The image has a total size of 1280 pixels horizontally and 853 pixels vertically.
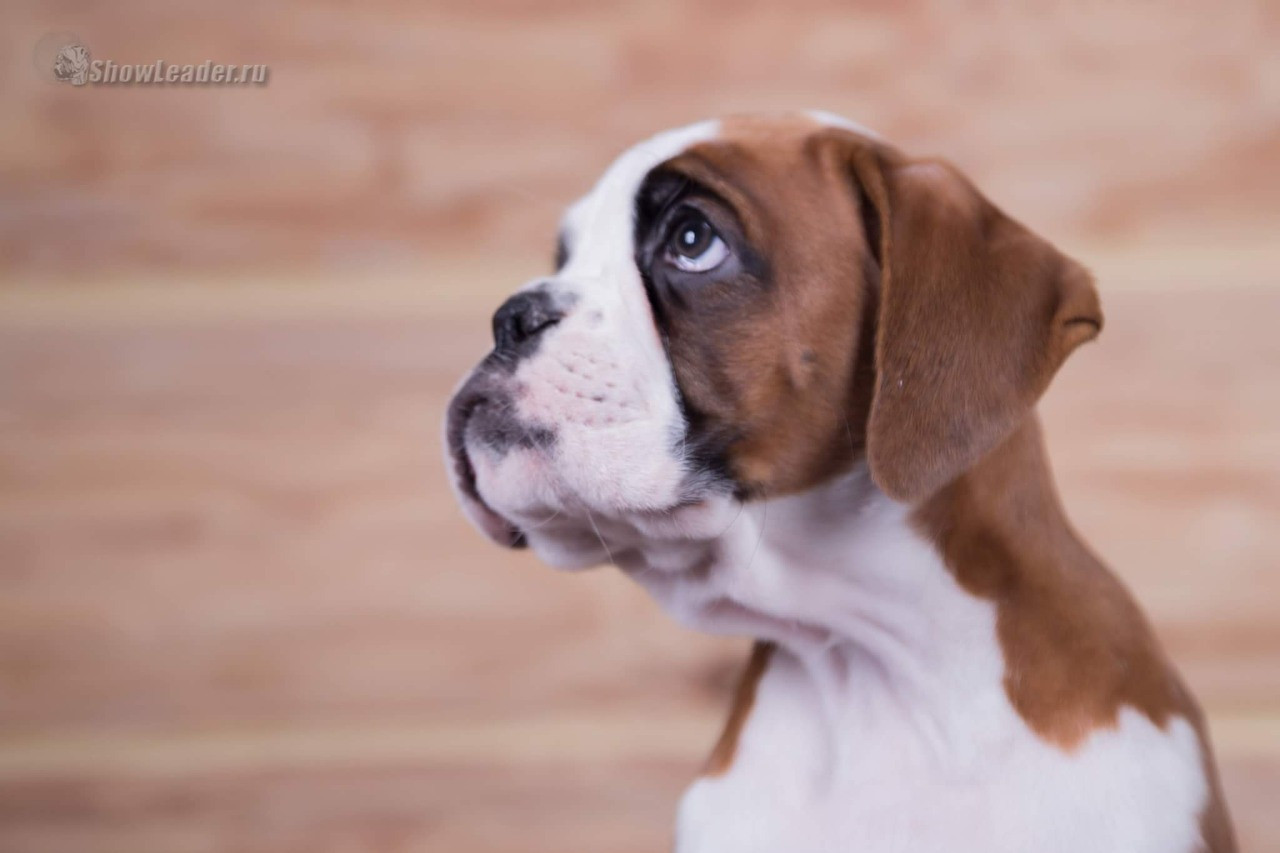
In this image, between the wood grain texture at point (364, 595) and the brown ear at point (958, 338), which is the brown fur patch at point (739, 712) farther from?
the wood grain texture at point (364, 595)

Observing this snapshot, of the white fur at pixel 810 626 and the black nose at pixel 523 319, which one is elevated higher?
the black nose at pixel 523 319

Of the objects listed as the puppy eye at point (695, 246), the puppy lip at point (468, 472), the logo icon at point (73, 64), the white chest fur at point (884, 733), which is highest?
the logo icon at point (73, 64)

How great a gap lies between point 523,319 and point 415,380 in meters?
1.12

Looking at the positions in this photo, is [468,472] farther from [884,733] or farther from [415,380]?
[415,380]

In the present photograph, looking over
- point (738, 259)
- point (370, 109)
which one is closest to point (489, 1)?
point (370, 109)

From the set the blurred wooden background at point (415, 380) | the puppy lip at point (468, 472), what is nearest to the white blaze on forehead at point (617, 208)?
the puppy lip at point (468, 472)

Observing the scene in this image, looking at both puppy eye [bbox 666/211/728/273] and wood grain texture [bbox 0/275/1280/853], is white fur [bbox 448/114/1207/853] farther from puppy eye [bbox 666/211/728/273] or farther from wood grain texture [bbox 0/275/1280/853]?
wood grain texture [bbox 0/275/1280/853]

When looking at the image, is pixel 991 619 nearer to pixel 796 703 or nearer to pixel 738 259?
pixel 796 703

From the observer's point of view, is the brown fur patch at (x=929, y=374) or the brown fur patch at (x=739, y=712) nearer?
the brown fur patch at (x=929, y=374)

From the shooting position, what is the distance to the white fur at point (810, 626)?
1.28 meters

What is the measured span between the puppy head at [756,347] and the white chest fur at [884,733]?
Answer: 0.08m

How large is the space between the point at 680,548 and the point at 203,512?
4.37 ft

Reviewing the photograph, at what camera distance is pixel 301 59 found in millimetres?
2418

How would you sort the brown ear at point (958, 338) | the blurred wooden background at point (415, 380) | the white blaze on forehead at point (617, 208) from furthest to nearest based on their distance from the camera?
1. the blurred wooden background at point (415, 380)
2. the white blaze on forehead at point (617, 208)
3. the brown ear at point (958, 338)
